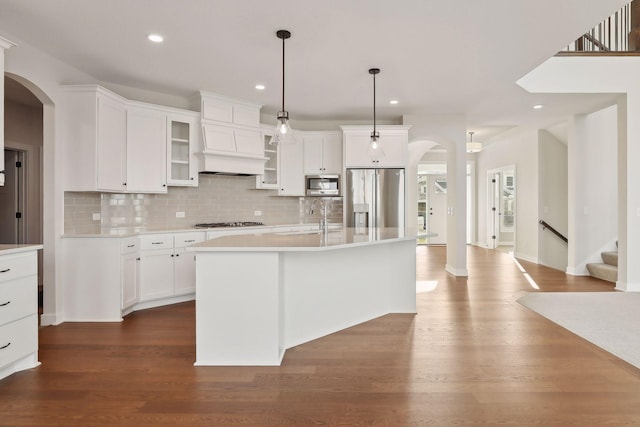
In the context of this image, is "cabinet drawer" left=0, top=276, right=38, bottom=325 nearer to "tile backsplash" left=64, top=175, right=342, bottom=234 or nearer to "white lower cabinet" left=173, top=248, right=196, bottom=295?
"tile backsplash" left=64, top=175, right=342, bottom=234

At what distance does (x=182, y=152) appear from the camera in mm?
4992

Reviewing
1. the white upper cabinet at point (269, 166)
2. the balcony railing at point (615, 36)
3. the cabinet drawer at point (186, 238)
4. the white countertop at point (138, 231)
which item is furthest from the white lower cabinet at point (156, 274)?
the balcony railing at point (615, 36)

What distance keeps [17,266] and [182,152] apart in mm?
2645

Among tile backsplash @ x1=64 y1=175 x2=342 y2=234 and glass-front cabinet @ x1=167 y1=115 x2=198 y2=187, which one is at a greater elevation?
glass-front cabinet @ x1=167 y1=115 x2=198 y2=187

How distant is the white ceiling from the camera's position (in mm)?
2934

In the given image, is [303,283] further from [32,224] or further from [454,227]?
[32,224]

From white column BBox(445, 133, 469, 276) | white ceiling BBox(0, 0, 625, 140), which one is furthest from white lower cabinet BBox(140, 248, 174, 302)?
white column BBox(445, 133, 469, 276)

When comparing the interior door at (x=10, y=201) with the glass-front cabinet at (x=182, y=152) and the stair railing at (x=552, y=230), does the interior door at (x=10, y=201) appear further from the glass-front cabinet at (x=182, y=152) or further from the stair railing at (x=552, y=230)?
the stair railing at (x=552, y=230)

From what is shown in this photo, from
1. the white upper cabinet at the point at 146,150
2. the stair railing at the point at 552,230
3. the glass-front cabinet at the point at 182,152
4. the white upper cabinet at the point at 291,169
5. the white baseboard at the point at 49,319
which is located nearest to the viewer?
the white baseboard at the point at 49,319

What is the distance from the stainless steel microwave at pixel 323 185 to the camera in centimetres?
615

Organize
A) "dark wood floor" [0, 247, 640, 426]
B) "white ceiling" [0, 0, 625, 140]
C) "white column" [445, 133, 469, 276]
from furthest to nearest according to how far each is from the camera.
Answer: "white column" [445, 133, 469, 276]
"white ceiling" [0, 0, 625, 140]
"dark wood floor" [0, 247, 640, 426]

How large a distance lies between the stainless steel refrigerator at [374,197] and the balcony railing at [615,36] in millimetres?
2962

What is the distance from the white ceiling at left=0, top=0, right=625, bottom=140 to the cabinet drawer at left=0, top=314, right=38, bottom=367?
91.1 inches

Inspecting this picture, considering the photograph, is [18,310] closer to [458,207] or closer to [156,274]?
[156,274]
